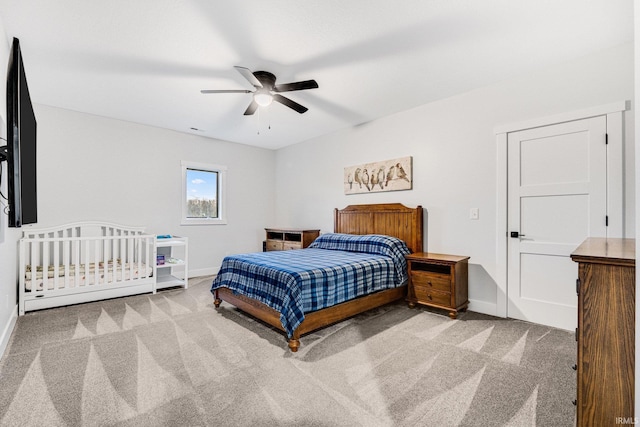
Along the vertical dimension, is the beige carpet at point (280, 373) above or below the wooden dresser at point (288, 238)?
below

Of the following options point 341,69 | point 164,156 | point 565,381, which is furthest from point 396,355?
point 164,156

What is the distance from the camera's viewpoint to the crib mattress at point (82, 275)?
132 inches

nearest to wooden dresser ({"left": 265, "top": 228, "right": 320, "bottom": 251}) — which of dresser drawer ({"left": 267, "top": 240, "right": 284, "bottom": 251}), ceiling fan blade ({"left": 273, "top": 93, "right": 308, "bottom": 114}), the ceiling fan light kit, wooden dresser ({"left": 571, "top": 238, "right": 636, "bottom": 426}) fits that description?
dresser drawer ({"left": 267, "top": 240, "right": 284, "bottom": 251})

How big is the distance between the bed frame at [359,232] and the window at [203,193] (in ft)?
7.07

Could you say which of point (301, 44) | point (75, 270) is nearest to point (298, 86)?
point (301, 44)

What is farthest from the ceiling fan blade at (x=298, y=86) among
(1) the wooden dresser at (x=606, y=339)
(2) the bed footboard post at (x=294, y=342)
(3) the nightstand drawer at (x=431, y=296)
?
(3) the nightstand drawer at (x=431, y=296)

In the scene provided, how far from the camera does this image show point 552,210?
2.91 meters

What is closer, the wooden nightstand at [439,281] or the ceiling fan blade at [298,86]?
the ceiling fan blade at [298,86]

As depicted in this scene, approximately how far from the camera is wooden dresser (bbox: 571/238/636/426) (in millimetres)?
1171

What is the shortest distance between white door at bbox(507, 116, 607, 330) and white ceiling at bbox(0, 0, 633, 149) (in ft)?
2.40

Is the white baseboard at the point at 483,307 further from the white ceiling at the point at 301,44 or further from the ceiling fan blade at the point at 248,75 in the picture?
the ceiling fan blade at the point at 248,75

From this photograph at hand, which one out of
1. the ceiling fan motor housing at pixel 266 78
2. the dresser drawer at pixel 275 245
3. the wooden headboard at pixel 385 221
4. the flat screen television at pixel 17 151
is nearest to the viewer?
the flat screen television at pixel 17 151

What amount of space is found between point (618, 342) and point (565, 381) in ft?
3.42

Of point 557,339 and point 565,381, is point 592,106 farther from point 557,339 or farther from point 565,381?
point 565,381
